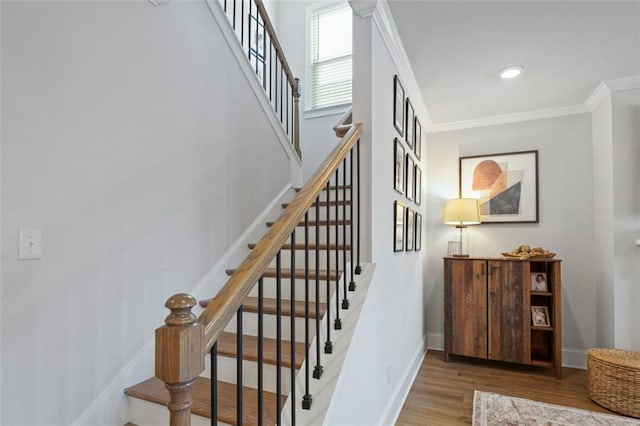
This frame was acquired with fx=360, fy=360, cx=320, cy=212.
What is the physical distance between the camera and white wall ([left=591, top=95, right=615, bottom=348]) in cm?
310

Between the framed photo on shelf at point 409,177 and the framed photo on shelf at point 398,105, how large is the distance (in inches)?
12.9

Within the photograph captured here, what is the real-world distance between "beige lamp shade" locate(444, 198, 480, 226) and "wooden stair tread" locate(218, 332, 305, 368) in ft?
7.92

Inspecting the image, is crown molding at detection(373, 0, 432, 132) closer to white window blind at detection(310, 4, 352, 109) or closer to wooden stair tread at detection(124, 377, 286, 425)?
white window blind at detection(310, 4, 352, 109)

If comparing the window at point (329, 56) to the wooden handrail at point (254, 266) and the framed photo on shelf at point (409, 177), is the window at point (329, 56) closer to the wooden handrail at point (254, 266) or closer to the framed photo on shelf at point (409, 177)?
the framed photo on shelf at point (409, 177)

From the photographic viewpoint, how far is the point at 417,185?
11.5ft

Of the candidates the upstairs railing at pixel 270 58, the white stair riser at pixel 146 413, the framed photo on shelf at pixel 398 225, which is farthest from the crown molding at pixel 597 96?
the white stair riser at pixel 146 413

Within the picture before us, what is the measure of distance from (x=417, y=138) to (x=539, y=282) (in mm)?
1779

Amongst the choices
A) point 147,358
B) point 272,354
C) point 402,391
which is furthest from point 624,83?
point 147,358

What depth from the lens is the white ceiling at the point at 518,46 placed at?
6.89 feet

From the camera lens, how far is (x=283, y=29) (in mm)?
4621

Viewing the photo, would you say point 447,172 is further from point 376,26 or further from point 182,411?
point 182,411

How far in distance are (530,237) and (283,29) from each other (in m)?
3.83

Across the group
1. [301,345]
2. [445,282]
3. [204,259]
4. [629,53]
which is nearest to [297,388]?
[301,345]

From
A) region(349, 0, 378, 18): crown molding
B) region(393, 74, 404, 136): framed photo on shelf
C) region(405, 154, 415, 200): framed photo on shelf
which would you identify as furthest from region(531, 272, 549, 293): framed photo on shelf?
region(349, 0, 378, 18): crown molding
